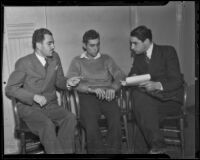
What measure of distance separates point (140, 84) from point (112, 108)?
0.68 ft

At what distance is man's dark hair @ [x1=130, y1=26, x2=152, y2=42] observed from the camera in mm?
1917

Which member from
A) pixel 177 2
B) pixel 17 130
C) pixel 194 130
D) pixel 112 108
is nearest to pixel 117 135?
pixel 112 108

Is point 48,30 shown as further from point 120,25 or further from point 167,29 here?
point 167,29

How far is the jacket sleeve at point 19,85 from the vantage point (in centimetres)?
188

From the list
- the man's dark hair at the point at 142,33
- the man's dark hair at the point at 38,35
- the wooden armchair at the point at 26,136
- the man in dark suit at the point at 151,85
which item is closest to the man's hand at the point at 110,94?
the man in dark suit at the point at 151,85

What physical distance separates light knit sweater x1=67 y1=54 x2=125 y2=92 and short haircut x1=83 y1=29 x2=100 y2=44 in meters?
0.11

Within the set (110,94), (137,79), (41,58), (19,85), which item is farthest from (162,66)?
(19,85)

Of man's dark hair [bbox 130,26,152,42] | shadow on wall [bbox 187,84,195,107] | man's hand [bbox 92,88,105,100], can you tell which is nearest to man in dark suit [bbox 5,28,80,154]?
man's hand [bbox 92,88,105,100]

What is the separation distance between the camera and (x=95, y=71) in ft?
6.33

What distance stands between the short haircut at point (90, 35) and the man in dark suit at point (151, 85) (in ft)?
0.64

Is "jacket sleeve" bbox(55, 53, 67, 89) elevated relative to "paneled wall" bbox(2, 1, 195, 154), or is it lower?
lower

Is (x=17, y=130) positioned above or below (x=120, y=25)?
below

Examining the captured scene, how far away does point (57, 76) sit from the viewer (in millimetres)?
1933

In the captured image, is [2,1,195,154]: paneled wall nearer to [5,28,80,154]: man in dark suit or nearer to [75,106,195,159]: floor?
[5,28,80,154]: man in dark suit
